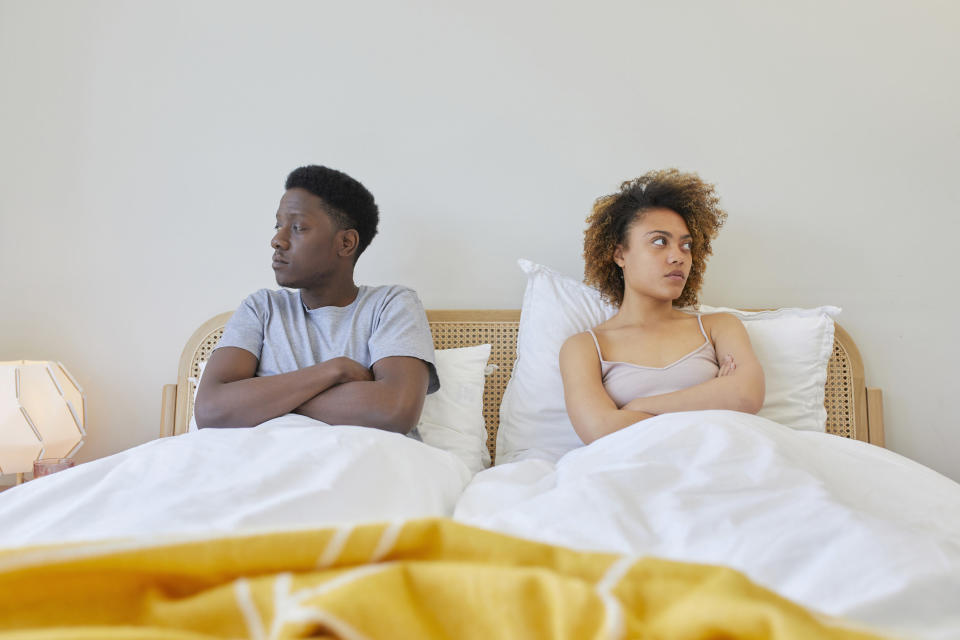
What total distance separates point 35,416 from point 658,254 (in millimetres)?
1781

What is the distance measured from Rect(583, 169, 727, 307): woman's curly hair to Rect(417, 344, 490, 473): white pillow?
42cm

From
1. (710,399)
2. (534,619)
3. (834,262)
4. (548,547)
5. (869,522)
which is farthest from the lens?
(834,262)

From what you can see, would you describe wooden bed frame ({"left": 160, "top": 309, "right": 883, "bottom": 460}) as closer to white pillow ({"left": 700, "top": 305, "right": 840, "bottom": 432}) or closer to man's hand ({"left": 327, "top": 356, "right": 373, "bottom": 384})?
white pillow ({"left": 700, "top": 305, "right": 840, "bottom": 432})

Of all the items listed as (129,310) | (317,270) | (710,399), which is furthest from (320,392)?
(129,310)

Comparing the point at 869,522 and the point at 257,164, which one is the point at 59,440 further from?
the point at 869,522

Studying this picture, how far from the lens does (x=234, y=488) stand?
0.99 meters

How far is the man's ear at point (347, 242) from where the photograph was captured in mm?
1868

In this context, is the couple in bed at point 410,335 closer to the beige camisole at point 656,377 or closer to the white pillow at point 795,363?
the beige camisole at point 656,377

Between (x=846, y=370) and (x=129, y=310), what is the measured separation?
2.27 metres

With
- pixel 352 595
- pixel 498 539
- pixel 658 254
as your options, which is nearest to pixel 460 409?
pixel 658 254

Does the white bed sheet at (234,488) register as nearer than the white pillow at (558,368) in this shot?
Yes

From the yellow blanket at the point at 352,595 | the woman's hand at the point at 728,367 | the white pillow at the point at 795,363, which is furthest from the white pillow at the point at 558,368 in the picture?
the yellow blanket at the point at 352,595

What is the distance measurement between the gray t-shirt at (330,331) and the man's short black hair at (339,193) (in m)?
0.23

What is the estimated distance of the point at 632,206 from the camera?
1.89 m
